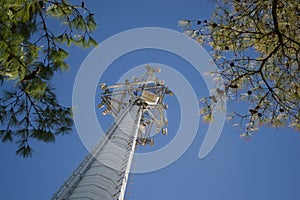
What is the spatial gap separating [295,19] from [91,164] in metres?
6.01

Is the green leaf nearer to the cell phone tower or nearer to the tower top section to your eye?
the cell phone tower

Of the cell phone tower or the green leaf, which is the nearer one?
the green leaf

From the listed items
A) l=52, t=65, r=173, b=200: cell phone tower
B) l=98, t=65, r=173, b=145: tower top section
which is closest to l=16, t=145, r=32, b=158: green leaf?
l=52, t=65, r=173, b=200: cell phone tower

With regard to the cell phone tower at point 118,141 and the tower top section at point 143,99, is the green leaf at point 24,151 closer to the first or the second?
the cell phone tower at point 118,141

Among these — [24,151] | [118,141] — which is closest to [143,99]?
[118,141]

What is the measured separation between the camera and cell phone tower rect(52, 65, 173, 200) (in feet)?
25.5

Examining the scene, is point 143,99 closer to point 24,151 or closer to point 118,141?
point 118,141

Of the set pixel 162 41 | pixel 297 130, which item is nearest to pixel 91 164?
pixel 297 130

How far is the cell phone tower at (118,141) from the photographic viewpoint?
7785mm

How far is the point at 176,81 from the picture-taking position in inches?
741

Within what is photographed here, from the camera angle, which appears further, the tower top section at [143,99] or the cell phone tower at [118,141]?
the tower top section at [143,99]

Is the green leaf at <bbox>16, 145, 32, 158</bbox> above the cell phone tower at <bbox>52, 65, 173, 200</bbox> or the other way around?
the other way around

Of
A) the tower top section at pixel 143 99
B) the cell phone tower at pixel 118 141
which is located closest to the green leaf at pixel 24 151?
the cell phone tower at pixel 118 141

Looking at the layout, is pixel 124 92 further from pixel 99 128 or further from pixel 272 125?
pixel 272 125
